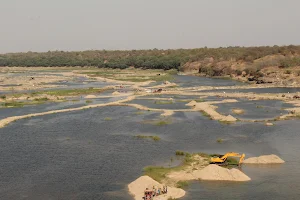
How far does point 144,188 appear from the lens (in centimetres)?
3356

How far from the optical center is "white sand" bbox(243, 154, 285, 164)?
135ft

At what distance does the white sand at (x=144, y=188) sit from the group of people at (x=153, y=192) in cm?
39

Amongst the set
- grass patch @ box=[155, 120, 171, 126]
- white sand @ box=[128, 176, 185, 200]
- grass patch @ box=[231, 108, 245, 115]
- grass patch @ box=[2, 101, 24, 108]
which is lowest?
white sand @ box=[128, 176, 185, 200]

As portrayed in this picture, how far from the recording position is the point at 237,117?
67688mm

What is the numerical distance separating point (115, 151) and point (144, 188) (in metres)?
14.1

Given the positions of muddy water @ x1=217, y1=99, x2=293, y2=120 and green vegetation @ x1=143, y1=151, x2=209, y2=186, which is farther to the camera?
muddy water @ x1=217, y1=99, x2=293, y2=120

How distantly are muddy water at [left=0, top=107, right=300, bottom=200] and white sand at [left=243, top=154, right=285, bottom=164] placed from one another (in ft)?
4.03

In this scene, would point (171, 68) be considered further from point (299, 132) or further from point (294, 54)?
point (299, 132)

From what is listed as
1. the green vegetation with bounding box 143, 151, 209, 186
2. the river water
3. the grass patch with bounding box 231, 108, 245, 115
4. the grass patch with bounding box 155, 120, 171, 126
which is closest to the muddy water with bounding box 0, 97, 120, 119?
the river water

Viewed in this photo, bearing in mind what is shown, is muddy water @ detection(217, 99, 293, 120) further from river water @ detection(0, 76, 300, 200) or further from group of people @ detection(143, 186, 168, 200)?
group of people @ detection(143, 186, 168, 200)

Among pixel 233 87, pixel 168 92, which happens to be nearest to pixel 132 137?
pixel 168 92

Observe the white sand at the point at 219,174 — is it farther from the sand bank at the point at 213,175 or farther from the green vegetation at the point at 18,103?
the green vegetation at the point at 18,103

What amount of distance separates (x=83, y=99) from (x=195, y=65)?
8994cm

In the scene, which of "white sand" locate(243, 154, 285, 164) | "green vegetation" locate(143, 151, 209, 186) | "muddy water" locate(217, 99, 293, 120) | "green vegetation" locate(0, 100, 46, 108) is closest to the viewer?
"green vegetation" locate(143, 151, 209, 186)
